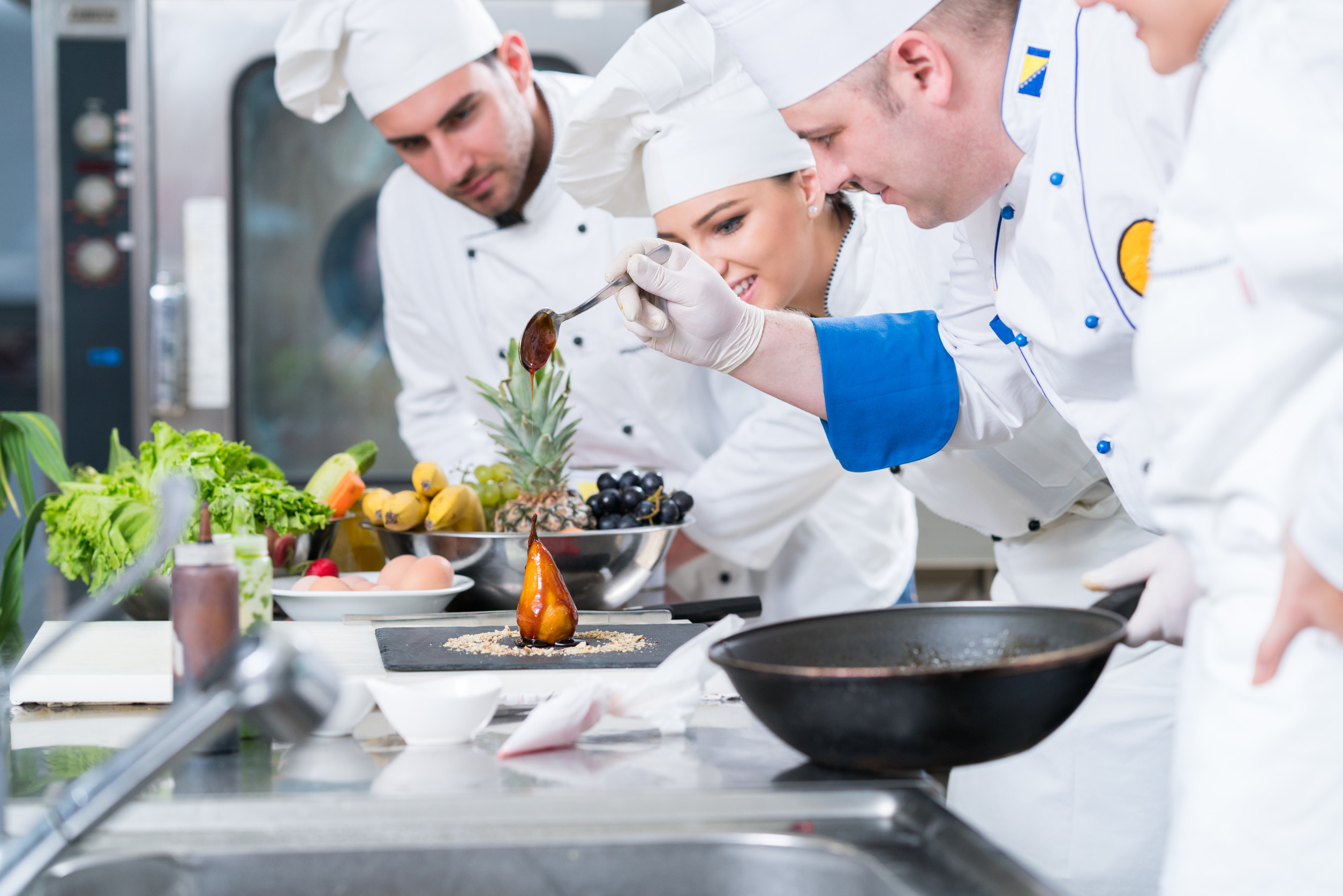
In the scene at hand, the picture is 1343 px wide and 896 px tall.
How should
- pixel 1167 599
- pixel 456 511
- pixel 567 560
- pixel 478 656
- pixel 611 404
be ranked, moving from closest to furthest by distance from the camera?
pixel 1167 599, pixel 478 656, pixel 567 560, pixel 456 511, pixel 611 404

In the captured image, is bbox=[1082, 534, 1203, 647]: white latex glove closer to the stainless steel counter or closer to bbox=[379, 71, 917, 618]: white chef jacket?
the stainless steel counter

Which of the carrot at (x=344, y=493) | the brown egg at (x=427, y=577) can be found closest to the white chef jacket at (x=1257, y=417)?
the brown egg at (x=427, y=577)

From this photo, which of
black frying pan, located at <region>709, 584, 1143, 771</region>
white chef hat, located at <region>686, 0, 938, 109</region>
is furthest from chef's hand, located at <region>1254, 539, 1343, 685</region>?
white chef hat, located at <region>686, 0, 938, 109</region>

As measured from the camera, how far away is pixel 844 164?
4.53 ft

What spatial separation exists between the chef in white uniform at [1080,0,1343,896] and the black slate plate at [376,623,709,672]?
0.66 metres

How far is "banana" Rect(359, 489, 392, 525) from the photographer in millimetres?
1865

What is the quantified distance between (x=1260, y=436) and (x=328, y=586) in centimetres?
126

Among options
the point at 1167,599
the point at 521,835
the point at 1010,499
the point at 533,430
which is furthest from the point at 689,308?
the point at 521,835

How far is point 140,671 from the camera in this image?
46.3 inches

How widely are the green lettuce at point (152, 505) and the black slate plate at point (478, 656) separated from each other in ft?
0.99

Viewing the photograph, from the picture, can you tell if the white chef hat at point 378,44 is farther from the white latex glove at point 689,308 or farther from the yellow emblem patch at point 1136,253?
the yellow emblem patch at point 1136,253

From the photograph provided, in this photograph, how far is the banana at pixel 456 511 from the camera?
1.82m

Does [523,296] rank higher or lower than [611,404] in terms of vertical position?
higher

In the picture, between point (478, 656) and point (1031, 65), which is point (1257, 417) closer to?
point (1031, 65)
